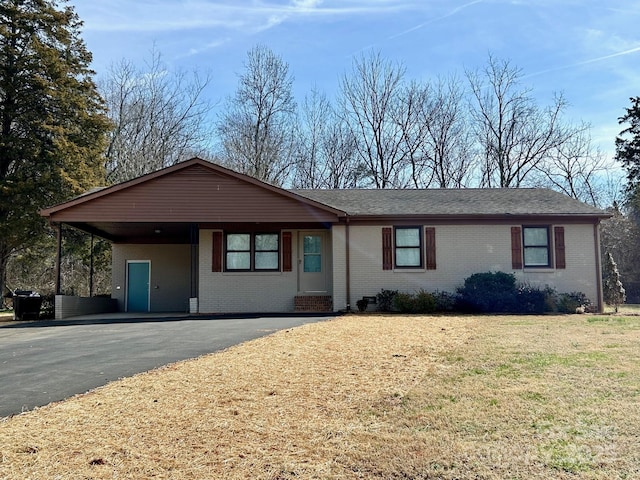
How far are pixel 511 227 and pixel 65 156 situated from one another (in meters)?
17.7

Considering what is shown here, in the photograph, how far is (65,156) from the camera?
22.2 m

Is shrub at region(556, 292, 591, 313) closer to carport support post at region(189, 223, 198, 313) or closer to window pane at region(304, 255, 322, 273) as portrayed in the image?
window pane at region(304, 255, 322, 273)

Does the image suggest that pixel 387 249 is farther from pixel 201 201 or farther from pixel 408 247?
pixel 201 201

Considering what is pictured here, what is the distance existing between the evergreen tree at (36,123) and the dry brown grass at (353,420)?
16.4 meters

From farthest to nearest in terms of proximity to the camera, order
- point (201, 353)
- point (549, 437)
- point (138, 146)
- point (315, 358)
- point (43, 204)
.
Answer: point (138, 146)
point (43, 204)
point (201, 353)
point (315, 358)
point (549, 437)

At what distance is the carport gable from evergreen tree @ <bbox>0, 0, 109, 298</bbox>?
5526 millimetres

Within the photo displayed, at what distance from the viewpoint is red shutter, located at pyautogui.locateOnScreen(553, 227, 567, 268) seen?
17.6 m

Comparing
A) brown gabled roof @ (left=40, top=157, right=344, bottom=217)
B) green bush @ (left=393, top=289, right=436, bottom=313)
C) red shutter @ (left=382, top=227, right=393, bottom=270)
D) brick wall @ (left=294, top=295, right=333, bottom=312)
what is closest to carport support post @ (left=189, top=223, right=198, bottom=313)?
brown gabled roof @ (left=40, top=157, right=344, bottom=217)

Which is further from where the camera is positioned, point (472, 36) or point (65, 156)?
point (65, 156)

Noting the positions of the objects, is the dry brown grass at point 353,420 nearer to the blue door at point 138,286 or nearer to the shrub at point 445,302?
the shrub at point 445,302

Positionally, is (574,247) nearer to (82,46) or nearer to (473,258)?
(473,258)

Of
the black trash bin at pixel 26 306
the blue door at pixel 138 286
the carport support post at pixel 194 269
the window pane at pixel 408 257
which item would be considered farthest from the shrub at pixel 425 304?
the black trash bin at pixel 26 306

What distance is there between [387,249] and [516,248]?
426 centimetres


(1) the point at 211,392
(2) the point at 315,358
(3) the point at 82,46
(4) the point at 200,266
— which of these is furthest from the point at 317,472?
(3) the point at 82,46
